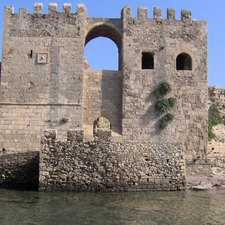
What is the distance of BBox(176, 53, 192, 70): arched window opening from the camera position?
64.5 ft

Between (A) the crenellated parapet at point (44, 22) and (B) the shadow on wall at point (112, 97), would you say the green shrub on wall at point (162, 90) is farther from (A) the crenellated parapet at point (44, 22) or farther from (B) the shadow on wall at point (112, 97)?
(A) the crenellated parapet at point (44, 22)

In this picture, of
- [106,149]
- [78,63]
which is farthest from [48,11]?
[106,149]

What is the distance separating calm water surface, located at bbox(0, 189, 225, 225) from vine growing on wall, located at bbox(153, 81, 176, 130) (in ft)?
17.0

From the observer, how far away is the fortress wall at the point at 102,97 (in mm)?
19078

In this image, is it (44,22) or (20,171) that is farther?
(44,22)

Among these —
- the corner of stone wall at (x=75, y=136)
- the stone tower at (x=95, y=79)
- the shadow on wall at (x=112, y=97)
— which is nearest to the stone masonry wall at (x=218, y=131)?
the stone tower at (x=95, y=79)

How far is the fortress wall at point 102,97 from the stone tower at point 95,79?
5 centimetres

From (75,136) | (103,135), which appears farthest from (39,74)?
(103,135)

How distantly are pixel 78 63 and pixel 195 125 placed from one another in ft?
21.7

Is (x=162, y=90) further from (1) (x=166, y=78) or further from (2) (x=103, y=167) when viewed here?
(2) (x=103, y=167)

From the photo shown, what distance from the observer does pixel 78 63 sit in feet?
61.0

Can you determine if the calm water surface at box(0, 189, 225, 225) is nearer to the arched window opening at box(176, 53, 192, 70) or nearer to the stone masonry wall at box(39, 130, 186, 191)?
the stone masonry wall at box(39, 130, 186, 191)

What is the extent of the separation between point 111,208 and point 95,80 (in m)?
9.49

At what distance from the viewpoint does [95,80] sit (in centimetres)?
1934
